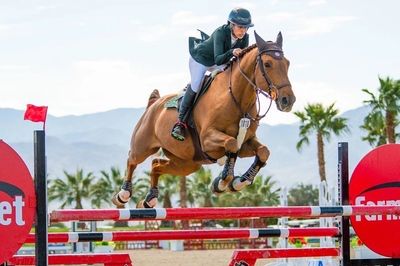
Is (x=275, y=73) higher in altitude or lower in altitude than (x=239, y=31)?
lower

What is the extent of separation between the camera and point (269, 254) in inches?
280

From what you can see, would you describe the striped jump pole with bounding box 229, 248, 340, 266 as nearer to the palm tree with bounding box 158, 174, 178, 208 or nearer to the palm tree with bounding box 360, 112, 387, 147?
the palm tree with bounding box 360, 112, 387, 147

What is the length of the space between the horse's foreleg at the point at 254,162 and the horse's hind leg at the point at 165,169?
0.93 m

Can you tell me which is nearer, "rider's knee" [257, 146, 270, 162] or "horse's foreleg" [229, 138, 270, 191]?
"horse's foreleg" [229, 138, 270, 191]

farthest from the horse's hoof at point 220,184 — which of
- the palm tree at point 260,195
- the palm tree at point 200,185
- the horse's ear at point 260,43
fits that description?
the palm tree at point 200,185

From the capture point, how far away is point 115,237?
7195mm

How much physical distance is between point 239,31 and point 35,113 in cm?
184

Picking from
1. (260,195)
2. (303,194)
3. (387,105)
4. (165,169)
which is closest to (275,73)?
(165,169)

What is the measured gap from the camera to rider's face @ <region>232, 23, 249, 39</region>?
7.73 metres

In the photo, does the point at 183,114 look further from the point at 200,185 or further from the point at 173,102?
the point at 200,185

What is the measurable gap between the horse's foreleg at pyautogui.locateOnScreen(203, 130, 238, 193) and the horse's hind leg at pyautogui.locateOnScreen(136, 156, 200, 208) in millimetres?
960

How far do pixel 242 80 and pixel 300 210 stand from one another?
145cm

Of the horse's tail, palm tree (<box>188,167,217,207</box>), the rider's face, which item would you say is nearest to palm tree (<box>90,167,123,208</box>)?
palm tree (<box>188,167,217,207</box>)

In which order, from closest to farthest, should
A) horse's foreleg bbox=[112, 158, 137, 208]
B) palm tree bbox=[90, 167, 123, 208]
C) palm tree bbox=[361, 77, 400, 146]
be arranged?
horse's foreleg bbox=[112, 158, 137, 208] < palm tree bbox=[361, 77, 400, 146] < palm tree bbox=[90, 167, 123, 208]
